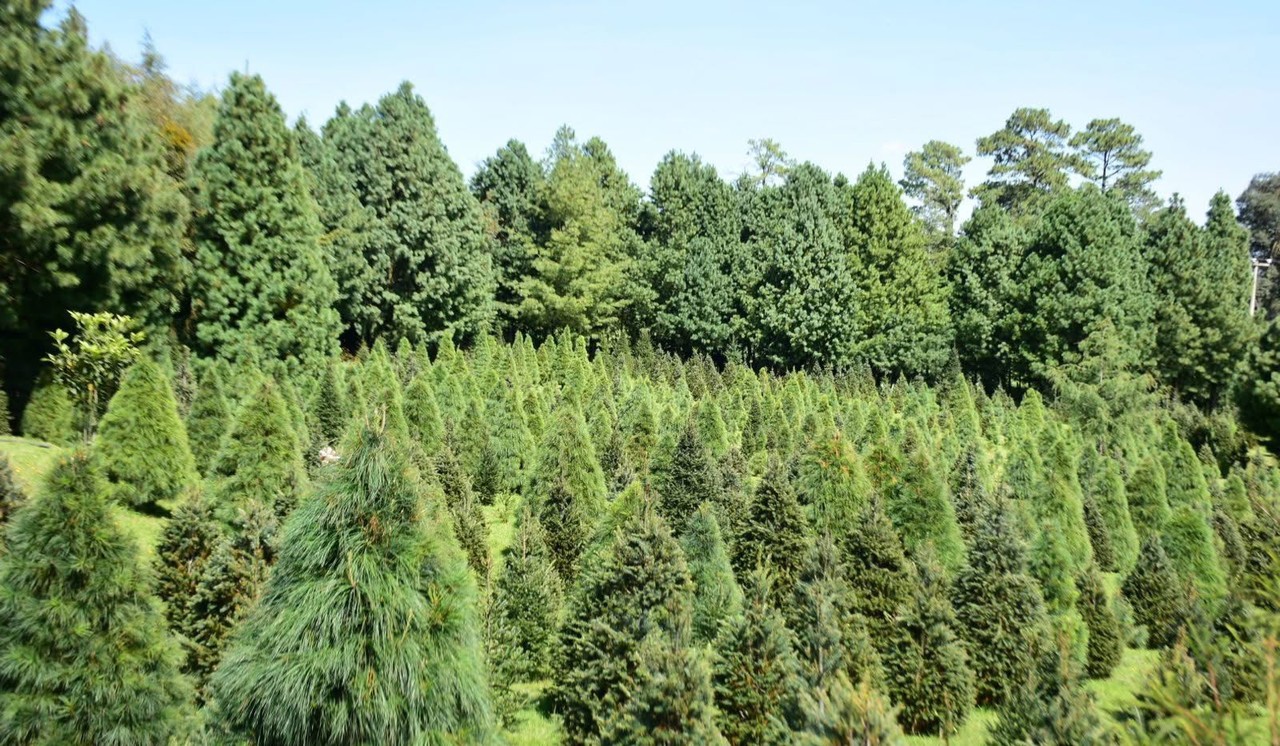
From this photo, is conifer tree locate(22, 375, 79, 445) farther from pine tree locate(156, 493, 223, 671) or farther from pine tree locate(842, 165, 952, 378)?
pine tree locate(842, 165, 952, 378)

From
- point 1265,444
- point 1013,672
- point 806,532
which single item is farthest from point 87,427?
point 1265,444

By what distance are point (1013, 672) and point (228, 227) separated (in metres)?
26.7

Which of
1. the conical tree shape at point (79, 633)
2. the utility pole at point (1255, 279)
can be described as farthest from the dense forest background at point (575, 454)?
the utility pole at point (1255, 279)

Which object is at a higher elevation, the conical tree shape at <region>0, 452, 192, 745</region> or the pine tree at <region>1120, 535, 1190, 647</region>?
the conical tree shape at <region>0, 452, 192, 745</region>

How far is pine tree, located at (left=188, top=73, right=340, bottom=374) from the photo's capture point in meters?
27.6

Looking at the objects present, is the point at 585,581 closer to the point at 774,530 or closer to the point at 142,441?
the point at 774,530

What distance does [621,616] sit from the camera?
9.38 m

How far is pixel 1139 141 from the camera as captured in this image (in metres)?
63.5

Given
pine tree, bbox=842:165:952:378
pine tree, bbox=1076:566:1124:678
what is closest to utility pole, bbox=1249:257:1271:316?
pine tree, bbox=842:165:952:378

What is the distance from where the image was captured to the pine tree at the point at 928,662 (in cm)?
1163

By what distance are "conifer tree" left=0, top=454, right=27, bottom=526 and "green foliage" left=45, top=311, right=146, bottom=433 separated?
648 centimetres

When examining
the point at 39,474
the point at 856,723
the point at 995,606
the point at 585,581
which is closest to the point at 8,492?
the point at 39,474

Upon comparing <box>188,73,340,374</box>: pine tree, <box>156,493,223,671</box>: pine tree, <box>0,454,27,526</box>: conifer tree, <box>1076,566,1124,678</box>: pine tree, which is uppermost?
<box>188,73,340,374</box>: pine tree

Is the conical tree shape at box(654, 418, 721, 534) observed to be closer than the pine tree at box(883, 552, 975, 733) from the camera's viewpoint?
No
